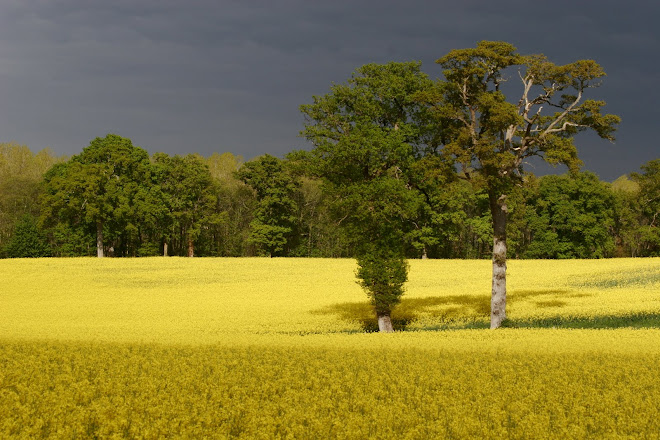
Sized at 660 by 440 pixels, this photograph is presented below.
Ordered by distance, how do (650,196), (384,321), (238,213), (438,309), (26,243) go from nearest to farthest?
(384,321)
(438,309)
(26,243)
(650,196)
(238,213)

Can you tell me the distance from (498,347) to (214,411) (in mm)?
10000

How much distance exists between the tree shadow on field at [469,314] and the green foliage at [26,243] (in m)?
58.8

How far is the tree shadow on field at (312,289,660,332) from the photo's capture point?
2489cm

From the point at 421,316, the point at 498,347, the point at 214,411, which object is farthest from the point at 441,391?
the point at 421,316

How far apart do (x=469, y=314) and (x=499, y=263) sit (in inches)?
175

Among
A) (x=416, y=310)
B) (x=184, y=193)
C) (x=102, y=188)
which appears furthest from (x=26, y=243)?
(x=416, y=310)

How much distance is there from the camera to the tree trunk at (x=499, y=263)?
2623 centimetres

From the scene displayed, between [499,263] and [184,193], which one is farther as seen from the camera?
[184,193]

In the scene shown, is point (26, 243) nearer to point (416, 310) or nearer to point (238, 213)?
point (238, 213)

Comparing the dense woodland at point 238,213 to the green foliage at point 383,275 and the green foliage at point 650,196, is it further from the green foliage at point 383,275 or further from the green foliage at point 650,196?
the green foliage at point 383,275

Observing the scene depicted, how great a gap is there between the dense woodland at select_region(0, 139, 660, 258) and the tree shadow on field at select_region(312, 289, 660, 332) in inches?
1029

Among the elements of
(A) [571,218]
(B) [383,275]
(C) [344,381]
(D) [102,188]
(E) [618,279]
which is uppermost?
(D) [102,188]

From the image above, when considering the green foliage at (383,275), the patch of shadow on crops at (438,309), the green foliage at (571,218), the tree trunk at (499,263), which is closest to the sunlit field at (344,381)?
the patch of shadow on crops at (438,309)

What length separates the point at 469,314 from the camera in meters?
30.2
